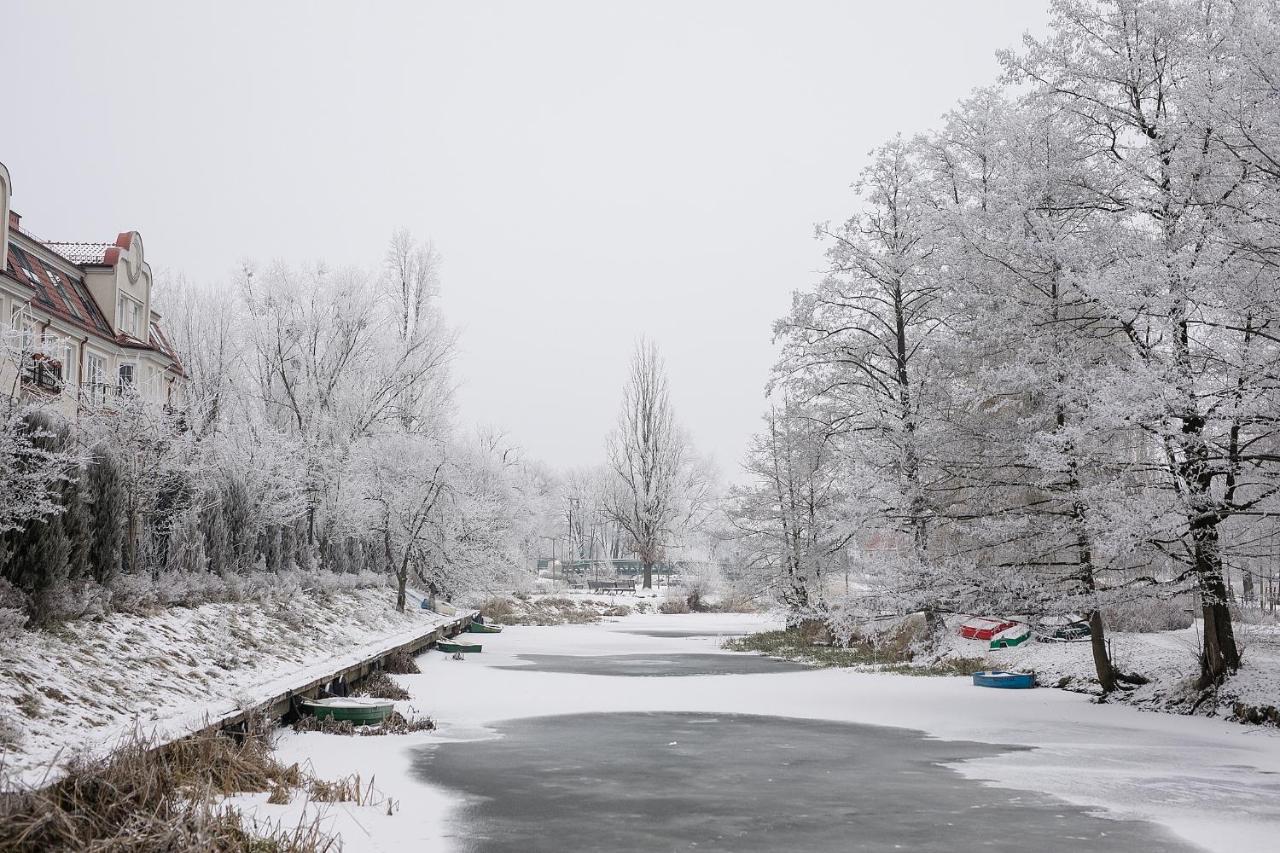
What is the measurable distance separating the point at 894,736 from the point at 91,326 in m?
25.2

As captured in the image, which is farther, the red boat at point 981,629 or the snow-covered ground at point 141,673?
the red boat at point 981,629

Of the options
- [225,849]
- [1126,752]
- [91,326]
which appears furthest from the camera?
[91,326]

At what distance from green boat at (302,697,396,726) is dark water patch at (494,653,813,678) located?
8224 mm

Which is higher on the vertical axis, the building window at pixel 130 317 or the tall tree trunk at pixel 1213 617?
the building window at pixel 130 317

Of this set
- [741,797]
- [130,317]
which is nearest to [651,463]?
[130,317]

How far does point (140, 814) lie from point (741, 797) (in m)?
4.69

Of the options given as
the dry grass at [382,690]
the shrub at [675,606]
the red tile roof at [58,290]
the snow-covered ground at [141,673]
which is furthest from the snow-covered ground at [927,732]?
the shrub at [675,606]

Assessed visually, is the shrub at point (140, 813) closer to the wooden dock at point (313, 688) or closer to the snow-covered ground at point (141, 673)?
Answer: the snow-covered ground at point (141, 673)

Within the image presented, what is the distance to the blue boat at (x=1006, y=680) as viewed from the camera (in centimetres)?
1798

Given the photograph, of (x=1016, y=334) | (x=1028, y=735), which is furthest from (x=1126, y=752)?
(x=1016, y=334)

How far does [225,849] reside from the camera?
6109mm

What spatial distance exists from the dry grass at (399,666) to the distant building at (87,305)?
8.31 metres

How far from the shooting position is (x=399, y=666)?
1941 cm

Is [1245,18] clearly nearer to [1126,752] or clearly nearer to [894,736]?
[1126,752]
